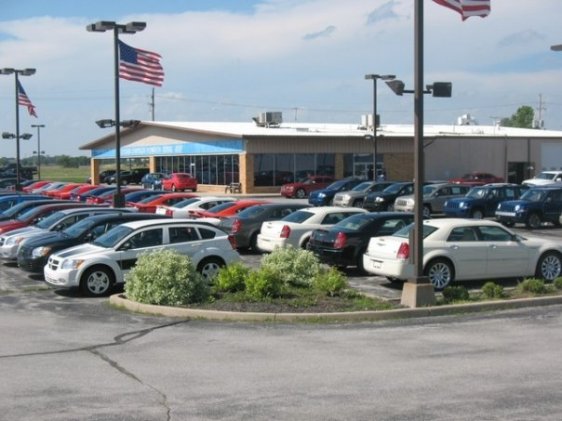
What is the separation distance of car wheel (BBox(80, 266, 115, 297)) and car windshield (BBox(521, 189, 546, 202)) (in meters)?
20.6

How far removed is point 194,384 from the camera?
338 inches

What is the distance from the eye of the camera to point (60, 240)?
18500 millimetres

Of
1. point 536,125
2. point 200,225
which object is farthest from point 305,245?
point 536,125

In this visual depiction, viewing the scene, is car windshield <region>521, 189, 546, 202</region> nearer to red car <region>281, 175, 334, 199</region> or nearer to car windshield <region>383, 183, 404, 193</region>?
car windshield <region>383, 183, 404, 193</region>

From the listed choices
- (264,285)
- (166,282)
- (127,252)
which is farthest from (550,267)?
(127,252)

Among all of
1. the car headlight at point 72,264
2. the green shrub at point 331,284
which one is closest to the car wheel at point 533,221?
the green shrub at point 331,284

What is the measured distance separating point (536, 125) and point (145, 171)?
44761 millimetres

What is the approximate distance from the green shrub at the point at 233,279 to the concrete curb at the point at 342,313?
1502 mm

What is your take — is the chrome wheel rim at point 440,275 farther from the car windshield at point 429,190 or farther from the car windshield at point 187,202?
the car windshield at point 429,190

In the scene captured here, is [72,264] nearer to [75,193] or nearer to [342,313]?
[342,313]

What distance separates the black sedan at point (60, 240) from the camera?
59.6ft

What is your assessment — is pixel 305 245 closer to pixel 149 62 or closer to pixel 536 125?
pixel 149 62

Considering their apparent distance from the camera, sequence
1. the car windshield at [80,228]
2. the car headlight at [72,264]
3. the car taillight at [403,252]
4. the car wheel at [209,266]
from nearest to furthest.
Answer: the car taillight at [403,252], the car headlight at [72,264], the car wheel at [209,266], the car windshield at [80,228]

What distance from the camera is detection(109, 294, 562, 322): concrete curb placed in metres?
12.8
